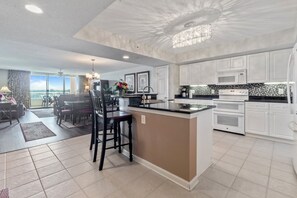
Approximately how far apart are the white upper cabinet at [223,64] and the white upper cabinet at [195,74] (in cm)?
60

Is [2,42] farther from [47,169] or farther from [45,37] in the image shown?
[47,169]

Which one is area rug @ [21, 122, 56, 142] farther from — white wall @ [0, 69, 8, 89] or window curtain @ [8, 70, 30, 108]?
white wall @ [0, 69, 8, 89]

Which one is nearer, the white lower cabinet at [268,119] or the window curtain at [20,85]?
the white lower cabinet at [268,119]

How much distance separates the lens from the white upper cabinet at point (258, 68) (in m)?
3.45

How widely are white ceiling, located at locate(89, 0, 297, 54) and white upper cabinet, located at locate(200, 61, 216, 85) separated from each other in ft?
3.82

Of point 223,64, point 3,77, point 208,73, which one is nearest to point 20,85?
point 3,77

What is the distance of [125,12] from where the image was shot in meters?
2.23

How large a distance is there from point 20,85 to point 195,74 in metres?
9.95

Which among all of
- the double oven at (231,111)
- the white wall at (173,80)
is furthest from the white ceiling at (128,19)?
the white wall at (173,80)

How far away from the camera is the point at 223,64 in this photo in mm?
4117

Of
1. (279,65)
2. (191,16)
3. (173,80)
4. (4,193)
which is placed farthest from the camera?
(173,80)

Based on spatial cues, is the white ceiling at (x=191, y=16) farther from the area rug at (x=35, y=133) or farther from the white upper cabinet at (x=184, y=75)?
the area rug at (x=35, y=133)

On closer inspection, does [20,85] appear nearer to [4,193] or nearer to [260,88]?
[4,193]

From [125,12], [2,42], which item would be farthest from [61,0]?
[2,42]
